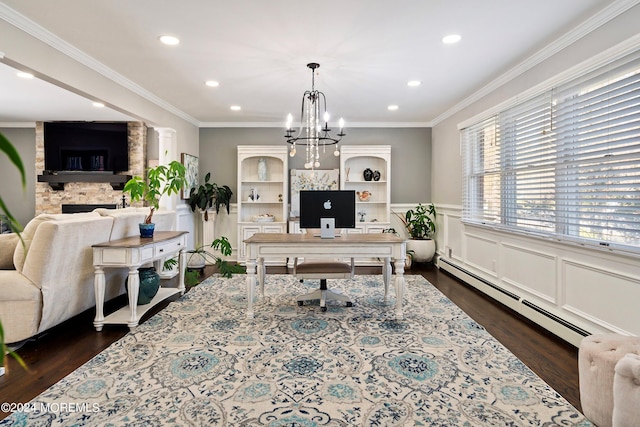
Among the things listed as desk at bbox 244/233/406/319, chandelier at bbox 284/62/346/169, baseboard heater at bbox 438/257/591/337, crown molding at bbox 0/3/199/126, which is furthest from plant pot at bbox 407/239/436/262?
crown molding at bbox 0/3/199/126

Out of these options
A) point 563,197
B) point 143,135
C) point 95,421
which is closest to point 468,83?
point 563,197

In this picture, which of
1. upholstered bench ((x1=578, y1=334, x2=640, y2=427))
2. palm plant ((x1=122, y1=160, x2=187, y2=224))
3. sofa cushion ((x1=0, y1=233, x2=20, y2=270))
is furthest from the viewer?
palm plant ((x1=122, y1=160, x2=187, y2=224))

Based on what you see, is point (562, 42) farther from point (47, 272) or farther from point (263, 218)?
point (263, 218)

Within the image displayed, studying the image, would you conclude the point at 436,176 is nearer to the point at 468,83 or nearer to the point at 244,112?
the point at 468,83

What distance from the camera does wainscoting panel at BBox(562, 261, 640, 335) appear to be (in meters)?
2.48

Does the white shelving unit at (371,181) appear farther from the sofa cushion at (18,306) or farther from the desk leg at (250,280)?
the sofa cushion at (18,306)

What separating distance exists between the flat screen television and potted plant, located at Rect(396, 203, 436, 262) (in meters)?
5.18

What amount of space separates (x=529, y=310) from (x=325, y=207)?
2174mm

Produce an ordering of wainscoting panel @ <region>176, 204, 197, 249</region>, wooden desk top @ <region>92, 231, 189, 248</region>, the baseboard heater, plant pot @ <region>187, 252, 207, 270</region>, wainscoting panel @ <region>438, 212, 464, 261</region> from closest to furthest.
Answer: the baseboard heater
wooden desk top @ <region>92, 231, 189, 248</region>
wainscoting panel @ <region>438, 212, 464, 261</region>
wainscoting panel @ <region>176, 204, 197, 249</region>
plant pot @ <region>187, 252, 207, 270</region>

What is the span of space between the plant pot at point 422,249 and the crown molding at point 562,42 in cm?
234

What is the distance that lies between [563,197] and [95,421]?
3.66 metres

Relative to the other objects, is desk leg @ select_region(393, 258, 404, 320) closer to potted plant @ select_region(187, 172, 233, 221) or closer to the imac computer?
the imac computer

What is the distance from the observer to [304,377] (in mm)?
2447

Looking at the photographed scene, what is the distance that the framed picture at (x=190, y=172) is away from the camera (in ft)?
19.3
